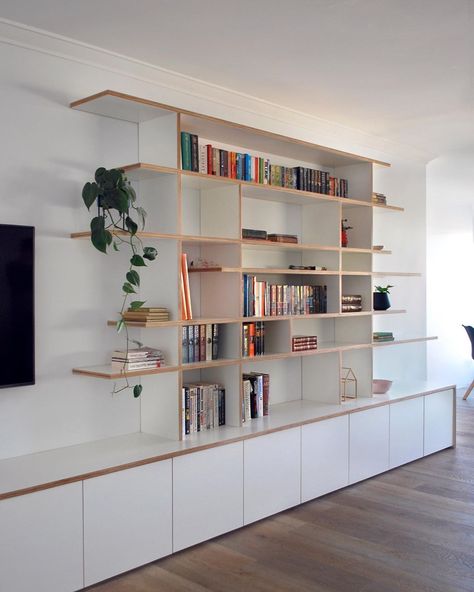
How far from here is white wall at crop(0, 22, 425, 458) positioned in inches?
125

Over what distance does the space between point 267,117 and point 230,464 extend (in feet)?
7.63

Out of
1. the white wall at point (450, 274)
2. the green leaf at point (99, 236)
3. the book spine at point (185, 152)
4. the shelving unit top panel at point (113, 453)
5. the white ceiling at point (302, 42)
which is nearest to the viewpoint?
the shelving unit top panel at point (113, 453)

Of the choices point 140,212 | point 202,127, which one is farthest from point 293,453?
point 202,127

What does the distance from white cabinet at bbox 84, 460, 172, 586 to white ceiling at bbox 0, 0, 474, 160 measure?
2.09 meters

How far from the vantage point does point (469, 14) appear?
10.1ft

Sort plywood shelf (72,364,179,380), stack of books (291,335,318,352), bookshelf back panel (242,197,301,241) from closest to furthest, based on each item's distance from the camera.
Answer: plywood shelf (72,364,179,380) < stack of books (291,335,318,352) < bookshelf back panel (242,197,301,241)

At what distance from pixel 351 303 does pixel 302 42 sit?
79.9 inches

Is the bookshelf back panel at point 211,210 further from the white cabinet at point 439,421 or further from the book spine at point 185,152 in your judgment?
the white cabinet at point 439,421

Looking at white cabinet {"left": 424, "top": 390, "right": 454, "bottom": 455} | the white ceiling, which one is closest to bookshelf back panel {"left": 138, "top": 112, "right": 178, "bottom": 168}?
the white ceiling

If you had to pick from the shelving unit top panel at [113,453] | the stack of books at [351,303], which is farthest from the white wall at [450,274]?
the shelving unit top panel at [113,453]

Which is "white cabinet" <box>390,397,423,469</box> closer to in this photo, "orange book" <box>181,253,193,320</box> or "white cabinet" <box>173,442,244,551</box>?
"white cabinet" <box>173,442,244,551</box>

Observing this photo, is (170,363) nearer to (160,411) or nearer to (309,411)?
(160,411)

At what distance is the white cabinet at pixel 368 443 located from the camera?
443 centimetres

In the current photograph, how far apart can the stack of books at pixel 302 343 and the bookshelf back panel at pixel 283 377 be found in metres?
0.31
